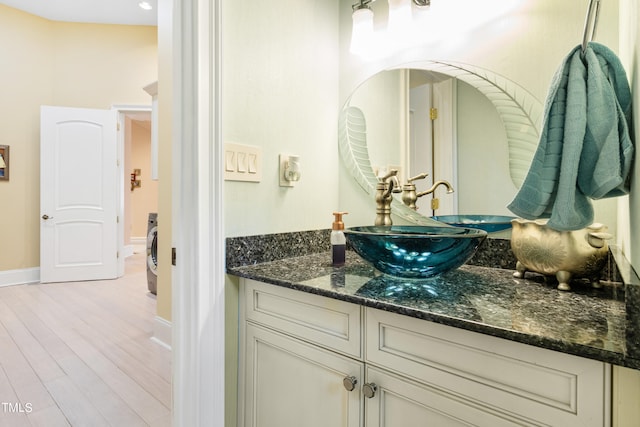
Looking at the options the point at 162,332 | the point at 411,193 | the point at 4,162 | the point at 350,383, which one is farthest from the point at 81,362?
the point at 4,162

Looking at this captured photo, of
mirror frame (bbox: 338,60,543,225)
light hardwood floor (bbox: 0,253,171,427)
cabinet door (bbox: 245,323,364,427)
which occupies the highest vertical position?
mirror frame (bbox: 338,60,543,225)

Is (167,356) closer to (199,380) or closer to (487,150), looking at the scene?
(199,380)

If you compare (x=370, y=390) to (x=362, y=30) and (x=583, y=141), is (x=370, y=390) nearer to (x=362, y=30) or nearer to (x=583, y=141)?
(x=583, y=141)

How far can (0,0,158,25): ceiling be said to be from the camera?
396 cm

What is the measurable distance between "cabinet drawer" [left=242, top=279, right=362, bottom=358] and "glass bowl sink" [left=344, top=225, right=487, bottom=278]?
17cm

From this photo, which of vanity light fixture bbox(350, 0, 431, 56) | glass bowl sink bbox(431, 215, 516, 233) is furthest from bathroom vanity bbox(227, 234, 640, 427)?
vanity light fixture bbox(350, 0, 431, 56)

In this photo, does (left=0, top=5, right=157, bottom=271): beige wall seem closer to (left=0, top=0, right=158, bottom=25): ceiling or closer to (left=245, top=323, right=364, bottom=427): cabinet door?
(left=0, top=0, right=158, bottom=25): ceiling

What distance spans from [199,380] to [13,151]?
4530mm

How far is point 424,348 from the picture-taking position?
78 cm

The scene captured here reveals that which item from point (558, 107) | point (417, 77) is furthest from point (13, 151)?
point (558, 107)

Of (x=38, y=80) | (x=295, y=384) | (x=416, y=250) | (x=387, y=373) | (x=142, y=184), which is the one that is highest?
(x=38, y=80)

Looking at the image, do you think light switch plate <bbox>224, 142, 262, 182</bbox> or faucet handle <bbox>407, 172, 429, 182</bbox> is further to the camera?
faucet handle <bbox>407, 172, 429, 182</bbox>

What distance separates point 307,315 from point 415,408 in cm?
36

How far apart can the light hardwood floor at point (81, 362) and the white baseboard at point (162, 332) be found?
5 centimetres
